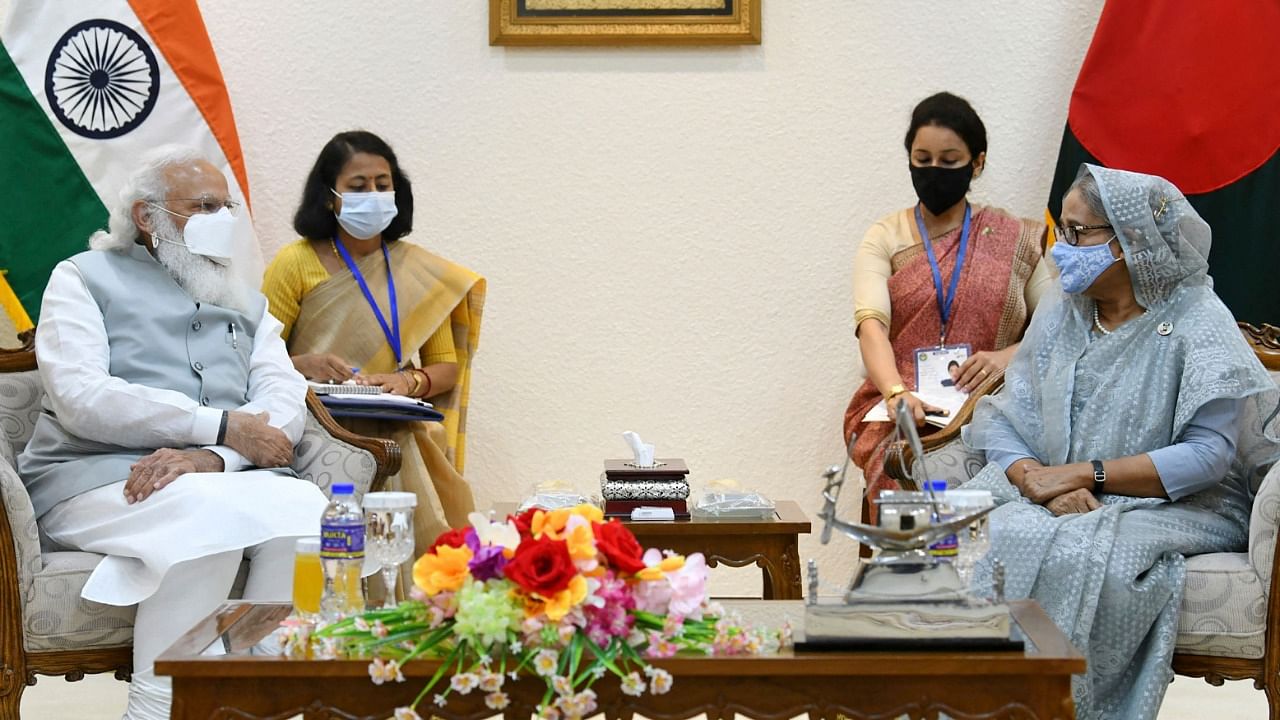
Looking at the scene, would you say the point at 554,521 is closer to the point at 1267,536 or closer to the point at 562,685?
the point at 562,685

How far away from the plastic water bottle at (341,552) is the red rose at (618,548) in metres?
0.43

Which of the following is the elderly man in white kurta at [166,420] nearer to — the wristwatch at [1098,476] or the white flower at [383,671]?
the white flower at [383,671]

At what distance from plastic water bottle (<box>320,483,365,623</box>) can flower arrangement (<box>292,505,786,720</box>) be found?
15 centimetres

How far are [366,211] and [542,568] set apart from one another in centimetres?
251

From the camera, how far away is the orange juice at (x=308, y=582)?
2230 millimetres

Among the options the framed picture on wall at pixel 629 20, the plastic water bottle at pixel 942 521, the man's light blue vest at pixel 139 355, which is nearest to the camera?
the plastic water bottle at pixel 942 521

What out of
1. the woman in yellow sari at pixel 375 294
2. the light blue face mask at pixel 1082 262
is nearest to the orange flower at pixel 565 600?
the light blue face mask at pixel 1082 262

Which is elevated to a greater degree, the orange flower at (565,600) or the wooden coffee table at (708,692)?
the orange flower at (565,600)

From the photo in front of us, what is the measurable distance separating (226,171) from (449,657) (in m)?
3.06

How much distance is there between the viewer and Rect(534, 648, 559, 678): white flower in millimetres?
1858

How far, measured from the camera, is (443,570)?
1.96 meters

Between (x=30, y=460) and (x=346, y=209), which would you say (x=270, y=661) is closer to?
(x=30, y=460)

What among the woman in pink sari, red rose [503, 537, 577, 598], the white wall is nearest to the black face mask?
the woman in pink sari

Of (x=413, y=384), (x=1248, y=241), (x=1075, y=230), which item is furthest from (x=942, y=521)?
(x=1248, y=241)
